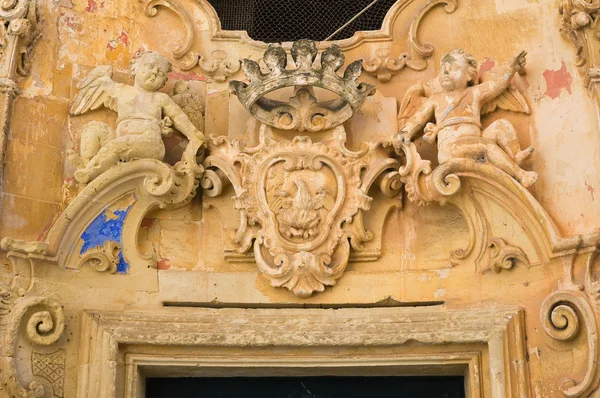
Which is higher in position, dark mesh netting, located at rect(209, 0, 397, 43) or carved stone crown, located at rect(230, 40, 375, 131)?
dark mesh netting, located at rect(209, 0, 397, 43)

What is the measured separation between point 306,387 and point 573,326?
1663mm

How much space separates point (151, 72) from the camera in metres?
7.73

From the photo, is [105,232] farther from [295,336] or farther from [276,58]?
[276,58]

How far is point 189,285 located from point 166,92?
1.26 meters

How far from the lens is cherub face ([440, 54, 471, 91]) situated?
7.62 metres

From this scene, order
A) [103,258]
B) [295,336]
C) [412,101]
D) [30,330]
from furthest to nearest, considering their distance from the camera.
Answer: [412,101] → [103,258] → [295,336] → [30,330]

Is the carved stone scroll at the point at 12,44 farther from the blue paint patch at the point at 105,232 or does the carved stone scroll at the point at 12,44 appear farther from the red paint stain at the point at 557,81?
the red paint stain at the point at 557,81

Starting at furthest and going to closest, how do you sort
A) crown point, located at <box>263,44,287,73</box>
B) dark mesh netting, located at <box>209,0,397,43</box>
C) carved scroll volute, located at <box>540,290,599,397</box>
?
dark mesh netting, located at <box>209,0,397,43</box>
crown point, located at <box>263,44,287,73</box>
carved scroll volute, located at <box>540,290,599,397</box>

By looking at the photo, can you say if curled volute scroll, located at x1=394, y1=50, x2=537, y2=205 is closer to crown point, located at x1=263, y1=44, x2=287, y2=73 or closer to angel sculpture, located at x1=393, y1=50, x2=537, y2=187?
angel sculpture, located at x1=393, y1=50, x2=537, y2=187

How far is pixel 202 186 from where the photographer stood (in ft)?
25.3

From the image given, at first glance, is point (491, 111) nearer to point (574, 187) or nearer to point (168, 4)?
point (574, 187)

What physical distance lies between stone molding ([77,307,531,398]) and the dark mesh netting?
2.02m

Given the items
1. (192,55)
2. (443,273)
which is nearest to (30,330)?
(192,55)

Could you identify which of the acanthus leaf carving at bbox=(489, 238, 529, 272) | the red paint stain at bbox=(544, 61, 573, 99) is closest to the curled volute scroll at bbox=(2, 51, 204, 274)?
the acanthus leaf carving at bbox=(489, 238, 529, 272)
